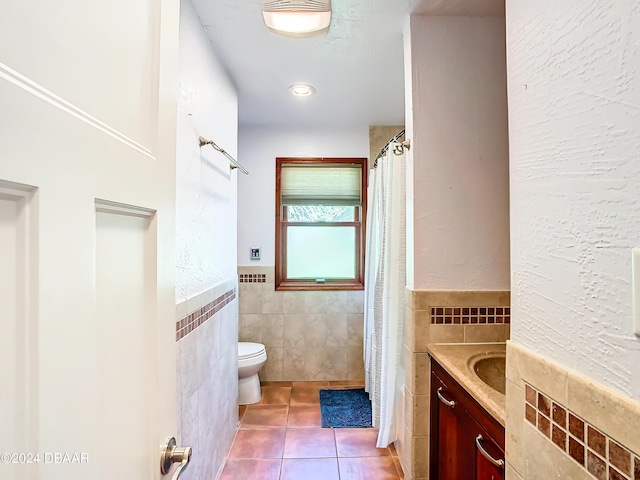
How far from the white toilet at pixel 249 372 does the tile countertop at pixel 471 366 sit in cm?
152

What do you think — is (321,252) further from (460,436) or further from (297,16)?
(460,436)

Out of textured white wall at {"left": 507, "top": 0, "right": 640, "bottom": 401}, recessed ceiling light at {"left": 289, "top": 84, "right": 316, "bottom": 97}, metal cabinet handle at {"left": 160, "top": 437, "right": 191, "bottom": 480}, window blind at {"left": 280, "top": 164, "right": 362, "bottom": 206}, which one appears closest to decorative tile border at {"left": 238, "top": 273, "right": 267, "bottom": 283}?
window blind at {"left": 280, "top": 164, "right": 362, "bottom": 206}

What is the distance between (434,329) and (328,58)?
1.59 metres

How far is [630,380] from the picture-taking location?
515 mm

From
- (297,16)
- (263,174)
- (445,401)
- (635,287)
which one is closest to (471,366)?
(445,401)

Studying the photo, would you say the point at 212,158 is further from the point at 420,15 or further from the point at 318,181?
the point at 318,181

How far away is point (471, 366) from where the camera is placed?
52.4 inches

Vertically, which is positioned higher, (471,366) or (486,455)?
(471,366)

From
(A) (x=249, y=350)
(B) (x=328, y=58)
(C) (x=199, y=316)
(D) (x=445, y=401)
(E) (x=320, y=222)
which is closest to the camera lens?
(D) (x=445, y=401)

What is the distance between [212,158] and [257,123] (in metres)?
1.37

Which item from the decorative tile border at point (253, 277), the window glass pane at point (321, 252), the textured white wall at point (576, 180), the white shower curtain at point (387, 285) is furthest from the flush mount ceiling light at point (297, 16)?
the decorative tile border at point (253, 277)

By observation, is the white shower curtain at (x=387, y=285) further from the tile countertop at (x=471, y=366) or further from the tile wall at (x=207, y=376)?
the tile wall at (x=207, y=376)

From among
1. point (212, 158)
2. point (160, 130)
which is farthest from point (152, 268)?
point (212, 158)

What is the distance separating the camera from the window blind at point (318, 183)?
10.4ft
